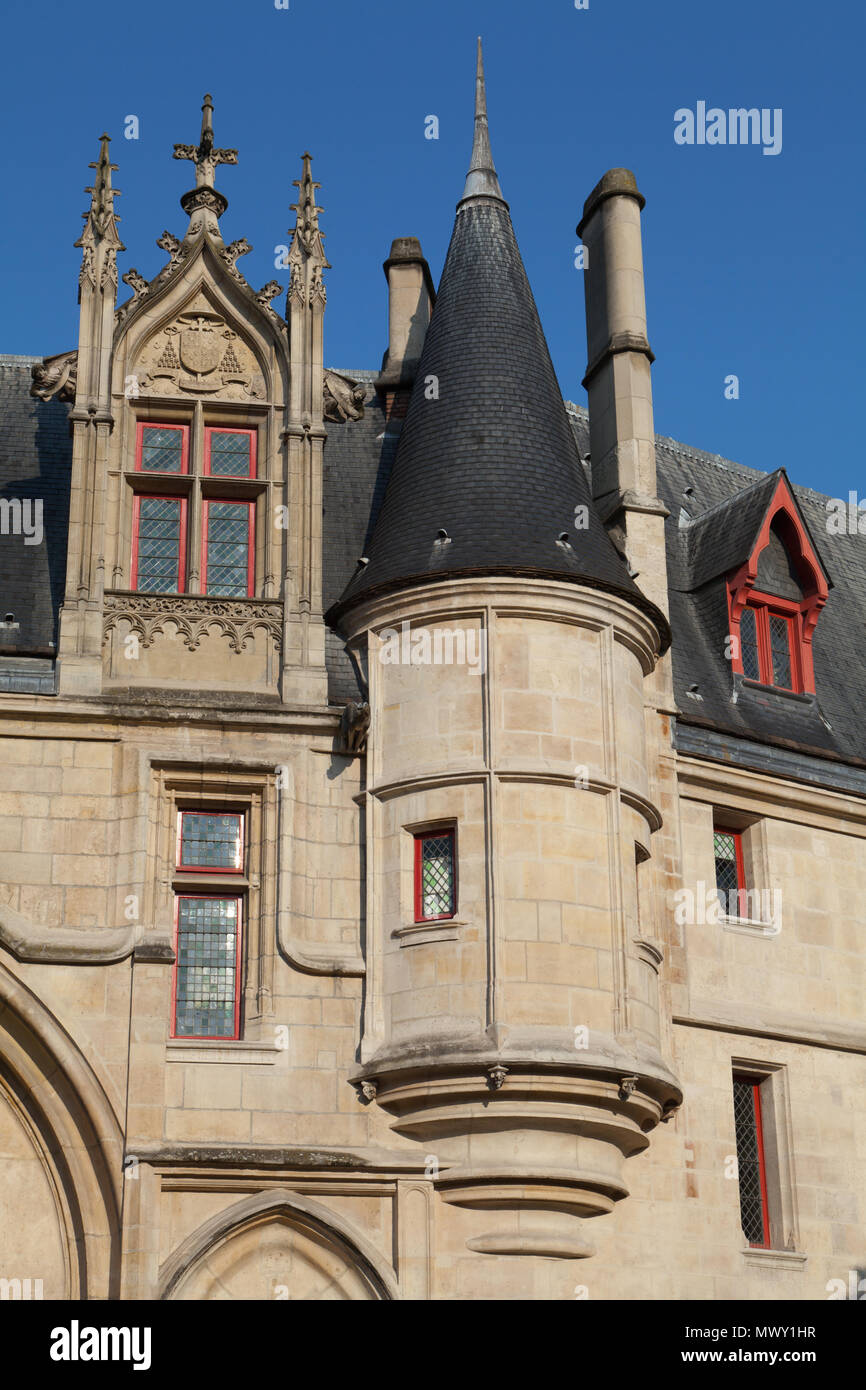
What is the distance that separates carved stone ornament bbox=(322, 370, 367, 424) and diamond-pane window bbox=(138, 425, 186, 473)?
1.34 meters

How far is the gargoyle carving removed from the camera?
58.7 ft

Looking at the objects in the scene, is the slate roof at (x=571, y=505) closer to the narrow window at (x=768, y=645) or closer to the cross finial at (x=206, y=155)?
the narrow window at (x=768, y=645)

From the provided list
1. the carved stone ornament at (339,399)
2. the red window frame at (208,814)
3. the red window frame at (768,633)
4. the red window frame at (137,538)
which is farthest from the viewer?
the red window frame at (768,633)

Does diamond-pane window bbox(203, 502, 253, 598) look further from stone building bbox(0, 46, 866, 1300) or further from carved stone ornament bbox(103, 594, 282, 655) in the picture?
carved stone ornament bbox(103, 594, 282, 655)

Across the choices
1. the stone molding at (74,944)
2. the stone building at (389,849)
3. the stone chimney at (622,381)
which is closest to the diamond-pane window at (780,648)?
the stone building at (389,849)

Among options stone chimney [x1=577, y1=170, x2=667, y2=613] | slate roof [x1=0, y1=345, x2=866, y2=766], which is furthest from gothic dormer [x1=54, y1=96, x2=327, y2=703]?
stone chimney [x1=577, y1=170, x2=667, y2=613]

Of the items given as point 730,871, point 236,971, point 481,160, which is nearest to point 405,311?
point 481,160

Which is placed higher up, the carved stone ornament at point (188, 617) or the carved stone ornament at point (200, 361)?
the carved stone ornament at point (200, 361)

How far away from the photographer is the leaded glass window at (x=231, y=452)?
19420 mm

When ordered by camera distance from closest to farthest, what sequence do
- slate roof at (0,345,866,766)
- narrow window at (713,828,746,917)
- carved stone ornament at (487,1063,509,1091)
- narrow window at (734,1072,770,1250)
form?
carved stone ornament at (487,1063,509,1091) < narrow window at (734,1072,770,1250) < slate roof at (0,345,866,766) < narrow window at (713,828,746,917)

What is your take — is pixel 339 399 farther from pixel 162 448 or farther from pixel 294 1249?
pixel 294 1249

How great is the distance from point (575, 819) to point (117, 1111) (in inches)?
170
